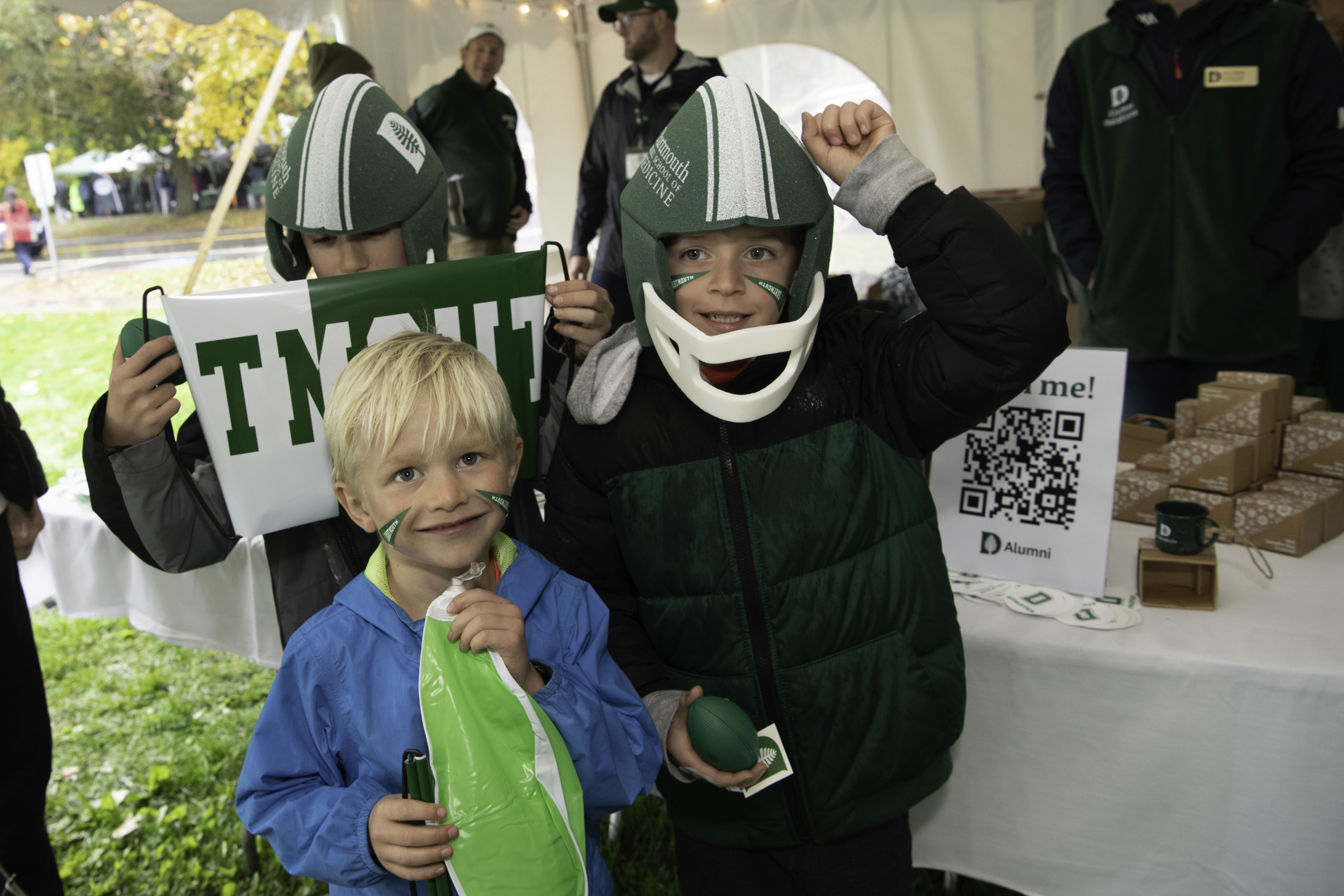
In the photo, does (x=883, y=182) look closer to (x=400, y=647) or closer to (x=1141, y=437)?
(x=400, y=647)

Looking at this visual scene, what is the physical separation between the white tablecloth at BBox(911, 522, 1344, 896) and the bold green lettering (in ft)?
4.30

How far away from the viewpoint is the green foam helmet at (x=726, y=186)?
4.41 feet

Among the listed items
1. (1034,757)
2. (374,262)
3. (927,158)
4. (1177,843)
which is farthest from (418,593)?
(927,158)

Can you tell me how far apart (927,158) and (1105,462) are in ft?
15.4

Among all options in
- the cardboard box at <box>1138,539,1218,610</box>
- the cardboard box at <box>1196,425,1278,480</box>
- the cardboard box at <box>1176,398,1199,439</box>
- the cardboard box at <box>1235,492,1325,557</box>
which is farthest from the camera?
the cardboard box at <box>1176,398,1199,439</box>

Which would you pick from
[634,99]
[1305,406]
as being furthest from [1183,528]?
[634,99]

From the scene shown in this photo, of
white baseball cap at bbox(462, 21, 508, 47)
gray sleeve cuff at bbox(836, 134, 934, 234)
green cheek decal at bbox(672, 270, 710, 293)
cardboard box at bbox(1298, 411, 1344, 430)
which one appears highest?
white baseball cap at bbox(462, 21, 508, 47)

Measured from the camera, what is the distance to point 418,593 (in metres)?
1.29

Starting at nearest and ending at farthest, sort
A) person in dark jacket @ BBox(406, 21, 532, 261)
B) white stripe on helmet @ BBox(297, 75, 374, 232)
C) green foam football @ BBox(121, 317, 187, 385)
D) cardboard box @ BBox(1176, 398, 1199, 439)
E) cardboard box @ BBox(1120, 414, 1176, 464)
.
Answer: green foam football @ BBox(121, 317, 187, 385) < white stripe on helmet @ BBox(297, 75, 374, 232) < cardboard box @ BBox(1176, 398, 1199, 439) < cardboard box @ BBox(1120, 414, 1176, 464) < person in dark jacket @ BBox(406, 21, 532, 261)

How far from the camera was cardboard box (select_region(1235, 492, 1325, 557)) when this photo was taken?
6.38ft

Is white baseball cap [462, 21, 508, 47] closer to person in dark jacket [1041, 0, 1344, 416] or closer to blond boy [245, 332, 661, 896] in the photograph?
person in dark jacket [1041, 0, 1344, 416]

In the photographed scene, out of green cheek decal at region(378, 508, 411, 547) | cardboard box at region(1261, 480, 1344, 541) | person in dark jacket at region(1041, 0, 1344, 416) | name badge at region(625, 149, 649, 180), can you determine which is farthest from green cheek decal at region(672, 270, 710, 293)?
name badge at region(625, 149, 649, 180)

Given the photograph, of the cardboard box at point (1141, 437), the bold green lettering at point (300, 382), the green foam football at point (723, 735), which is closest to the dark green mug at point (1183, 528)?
the cardboard box at point (1141, 437)

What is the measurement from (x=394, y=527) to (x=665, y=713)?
0.51 metres
